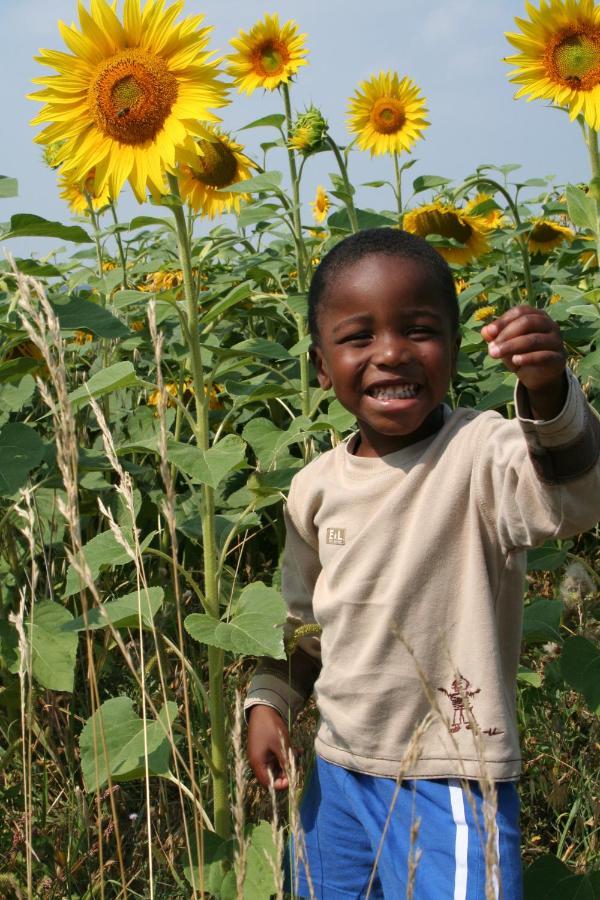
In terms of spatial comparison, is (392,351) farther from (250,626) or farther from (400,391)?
(250,626)

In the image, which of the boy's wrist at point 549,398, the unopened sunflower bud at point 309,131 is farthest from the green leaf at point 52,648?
the unopened sunflower bud at point 309,131

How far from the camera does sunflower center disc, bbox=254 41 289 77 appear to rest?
3.67 m

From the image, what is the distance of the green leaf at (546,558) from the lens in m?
2.25

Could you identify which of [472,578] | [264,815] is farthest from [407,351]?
[264,815]

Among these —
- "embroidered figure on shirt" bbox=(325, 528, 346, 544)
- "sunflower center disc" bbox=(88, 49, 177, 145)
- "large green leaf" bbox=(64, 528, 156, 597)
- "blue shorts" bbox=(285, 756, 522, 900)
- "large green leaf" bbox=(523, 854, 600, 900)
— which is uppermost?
"sunflower center disc" bbox=(88, 49, 177, 145)

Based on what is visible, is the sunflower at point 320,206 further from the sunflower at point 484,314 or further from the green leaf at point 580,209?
the green leaf at point 580,209

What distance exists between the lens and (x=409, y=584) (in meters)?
1.56

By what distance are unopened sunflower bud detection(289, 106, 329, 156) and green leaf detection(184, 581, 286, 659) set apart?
1514 millimetres

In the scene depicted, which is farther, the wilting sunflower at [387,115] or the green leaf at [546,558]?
the wilting sunflower at [387,115]

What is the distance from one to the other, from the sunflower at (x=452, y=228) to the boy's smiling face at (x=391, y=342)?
209cm

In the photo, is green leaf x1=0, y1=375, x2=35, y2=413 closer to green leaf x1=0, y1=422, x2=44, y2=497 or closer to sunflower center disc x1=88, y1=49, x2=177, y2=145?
green leaf x1=0, y1=422, x2=44, y2=497

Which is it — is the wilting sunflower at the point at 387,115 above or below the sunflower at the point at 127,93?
above

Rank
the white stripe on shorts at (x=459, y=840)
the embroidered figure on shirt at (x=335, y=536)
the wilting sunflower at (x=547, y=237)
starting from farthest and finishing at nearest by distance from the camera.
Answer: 1. the wilting sunflower at (x=547, y=237)
2. the embroidered figure on shirt at (x=335, y=536)
3. the white stripe on shorts at (x=459, y=840)

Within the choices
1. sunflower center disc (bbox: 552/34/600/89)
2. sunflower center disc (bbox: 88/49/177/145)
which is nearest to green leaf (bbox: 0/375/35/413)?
sunflower center disc (bbox: 88/49/177/145)
